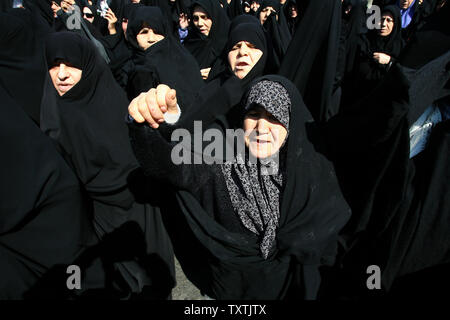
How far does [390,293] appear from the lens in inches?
69.7

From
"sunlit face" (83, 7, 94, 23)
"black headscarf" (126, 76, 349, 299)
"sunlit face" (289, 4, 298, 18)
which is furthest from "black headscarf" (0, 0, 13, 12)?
"black headscarf" (126, 76, 349, 299)

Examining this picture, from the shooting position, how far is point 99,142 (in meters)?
2.04

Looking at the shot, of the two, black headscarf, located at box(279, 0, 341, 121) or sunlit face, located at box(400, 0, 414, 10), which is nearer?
black headscarf, located at box(279, 0, 341, 121)

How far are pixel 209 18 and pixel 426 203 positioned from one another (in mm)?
3327

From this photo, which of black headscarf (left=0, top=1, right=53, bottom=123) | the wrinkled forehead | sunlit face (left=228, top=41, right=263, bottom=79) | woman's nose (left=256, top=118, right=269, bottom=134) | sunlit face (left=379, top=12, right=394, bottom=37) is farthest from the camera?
sunlit face (left=379, top=12, right=394, bottom=37)

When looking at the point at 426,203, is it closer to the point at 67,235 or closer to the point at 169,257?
the point at 169,257

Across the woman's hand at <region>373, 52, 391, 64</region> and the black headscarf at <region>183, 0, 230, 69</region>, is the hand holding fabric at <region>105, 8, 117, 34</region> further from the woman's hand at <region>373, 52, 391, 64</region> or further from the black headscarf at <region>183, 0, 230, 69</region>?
A: the woman's hand at <region>373, 52, 391, 64</region>

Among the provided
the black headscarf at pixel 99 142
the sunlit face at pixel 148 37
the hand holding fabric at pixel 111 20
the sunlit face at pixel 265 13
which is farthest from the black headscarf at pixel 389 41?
the hand holding fabric at pixel 111 20

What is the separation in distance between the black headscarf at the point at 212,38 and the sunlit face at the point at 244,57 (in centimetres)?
177

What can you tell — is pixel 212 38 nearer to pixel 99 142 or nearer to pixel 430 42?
pixel 99 142

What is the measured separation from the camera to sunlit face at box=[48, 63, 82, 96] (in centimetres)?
209

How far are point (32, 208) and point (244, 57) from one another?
1.66 m

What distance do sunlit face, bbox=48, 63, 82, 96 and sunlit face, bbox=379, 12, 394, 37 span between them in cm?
414
